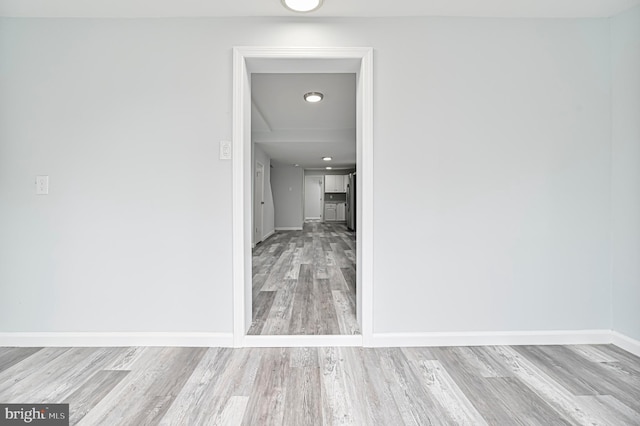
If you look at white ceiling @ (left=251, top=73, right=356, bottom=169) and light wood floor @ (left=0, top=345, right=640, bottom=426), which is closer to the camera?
light wood floor @ (left=0, top=345, right=640, bottom=426)

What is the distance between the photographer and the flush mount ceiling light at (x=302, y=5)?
1842 mm

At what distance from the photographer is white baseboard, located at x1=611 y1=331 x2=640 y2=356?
1957mm

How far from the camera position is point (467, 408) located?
145 cm

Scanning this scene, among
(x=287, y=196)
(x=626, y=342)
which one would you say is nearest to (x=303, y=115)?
(x=626, y=342)

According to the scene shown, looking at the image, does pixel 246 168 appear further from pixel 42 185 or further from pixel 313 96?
pixel 313 96

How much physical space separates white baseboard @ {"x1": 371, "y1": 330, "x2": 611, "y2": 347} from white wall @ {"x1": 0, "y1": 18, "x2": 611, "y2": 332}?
56 millimetres

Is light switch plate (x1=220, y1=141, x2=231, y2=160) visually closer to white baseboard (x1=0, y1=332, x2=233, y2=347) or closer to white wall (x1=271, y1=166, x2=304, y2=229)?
white baseboard (x1=0, y1=332, x2=233, y2=347)

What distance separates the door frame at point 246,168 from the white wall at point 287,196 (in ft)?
25.0

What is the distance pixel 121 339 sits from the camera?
Answer: 2.06 meters

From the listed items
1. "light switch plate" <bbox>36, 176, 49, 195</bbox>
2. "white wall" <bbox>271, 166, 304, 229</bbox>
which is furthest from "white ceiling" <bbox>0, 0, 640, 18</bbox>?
"white wall" <bbox>271, 166, 304, 229</bbox>

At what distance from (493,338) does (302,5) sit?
2466mm

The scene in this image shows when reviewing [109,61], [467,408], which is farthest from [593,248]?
[109,61]

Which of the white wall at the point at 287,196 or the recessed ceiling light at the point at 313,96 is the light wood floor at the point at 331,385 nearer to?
the recessed ceiling light at the point at 313,96

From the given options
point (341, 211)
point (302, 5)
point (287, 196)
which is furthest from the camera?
point (341, 211)
